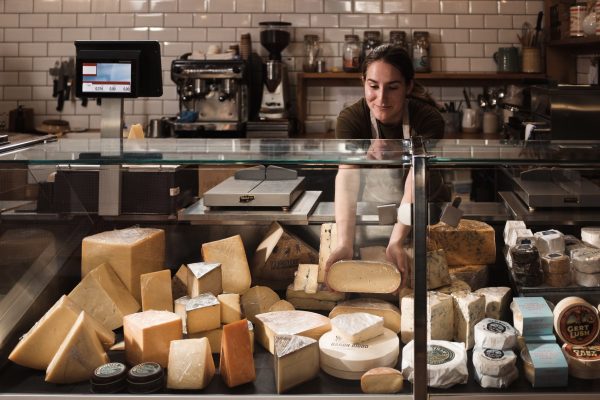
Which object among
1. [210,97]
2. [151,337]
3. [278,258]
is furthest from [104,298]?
[210,97]

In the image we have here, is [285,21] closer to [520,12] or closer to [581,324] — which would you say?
[520,12]

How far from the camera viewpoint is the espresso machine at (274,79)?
4.96 m

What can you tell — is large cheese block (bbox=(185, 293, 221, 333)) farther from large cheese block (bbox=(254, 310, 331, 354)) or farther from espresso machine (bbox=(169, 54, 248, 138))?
espresso machine (bbox=(169, 54, 248, 138))

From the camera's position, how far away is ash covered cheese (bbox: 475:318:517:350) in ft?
5.28

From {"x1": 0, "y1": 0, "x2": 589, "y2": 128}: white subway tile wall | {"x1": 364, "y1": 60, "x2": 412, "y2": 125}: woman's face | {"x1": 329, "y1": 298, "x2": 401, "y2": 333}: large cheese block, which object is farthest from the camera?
{"x1": 0, "y1": 0, "x2": 589, "y2": 128}: white subway tile wall

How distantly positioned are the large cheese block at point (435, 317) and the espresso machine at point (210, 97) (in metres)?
3.24

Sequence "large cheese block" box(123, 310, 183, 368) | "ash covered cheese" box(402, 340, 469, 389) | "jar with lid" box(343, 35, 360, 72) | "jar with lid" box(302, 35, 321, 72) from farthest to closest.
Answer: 1. "jar with lid" box(302, 35, 321, 72)
2. "jar with lid" box(343, 35, 360, 72)
3. "large cheese block" box(123, 310, 183, 368)
4. "ash covered cheese" box(402, 340, 469, 389)

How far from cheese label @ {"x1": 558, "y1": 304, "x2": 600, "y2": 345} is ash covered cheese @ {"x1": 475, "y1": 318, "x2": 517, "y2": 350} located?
12 cm

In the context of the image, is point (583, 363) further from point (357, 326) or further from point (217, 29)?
point (217, 29)

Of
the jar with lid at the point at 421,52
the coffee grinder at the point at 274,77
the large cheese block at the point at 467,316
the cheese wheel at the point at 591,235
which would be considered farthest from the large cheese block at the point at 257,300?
the jar with lid at the point at 421,52

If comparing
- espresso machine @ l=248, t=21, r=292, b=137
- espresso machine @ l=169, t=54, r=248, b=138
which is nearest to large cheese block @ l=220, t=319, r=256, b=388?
espresso machine @ l=169, t=54, r=248, b=138

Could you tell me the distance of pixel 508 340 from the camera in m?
1.61

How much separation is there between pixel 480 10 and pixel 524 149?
3873mm

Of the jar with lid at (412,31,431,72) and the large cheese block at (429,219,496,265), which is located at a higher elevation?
the jar with lid at (412,31,431,72)
